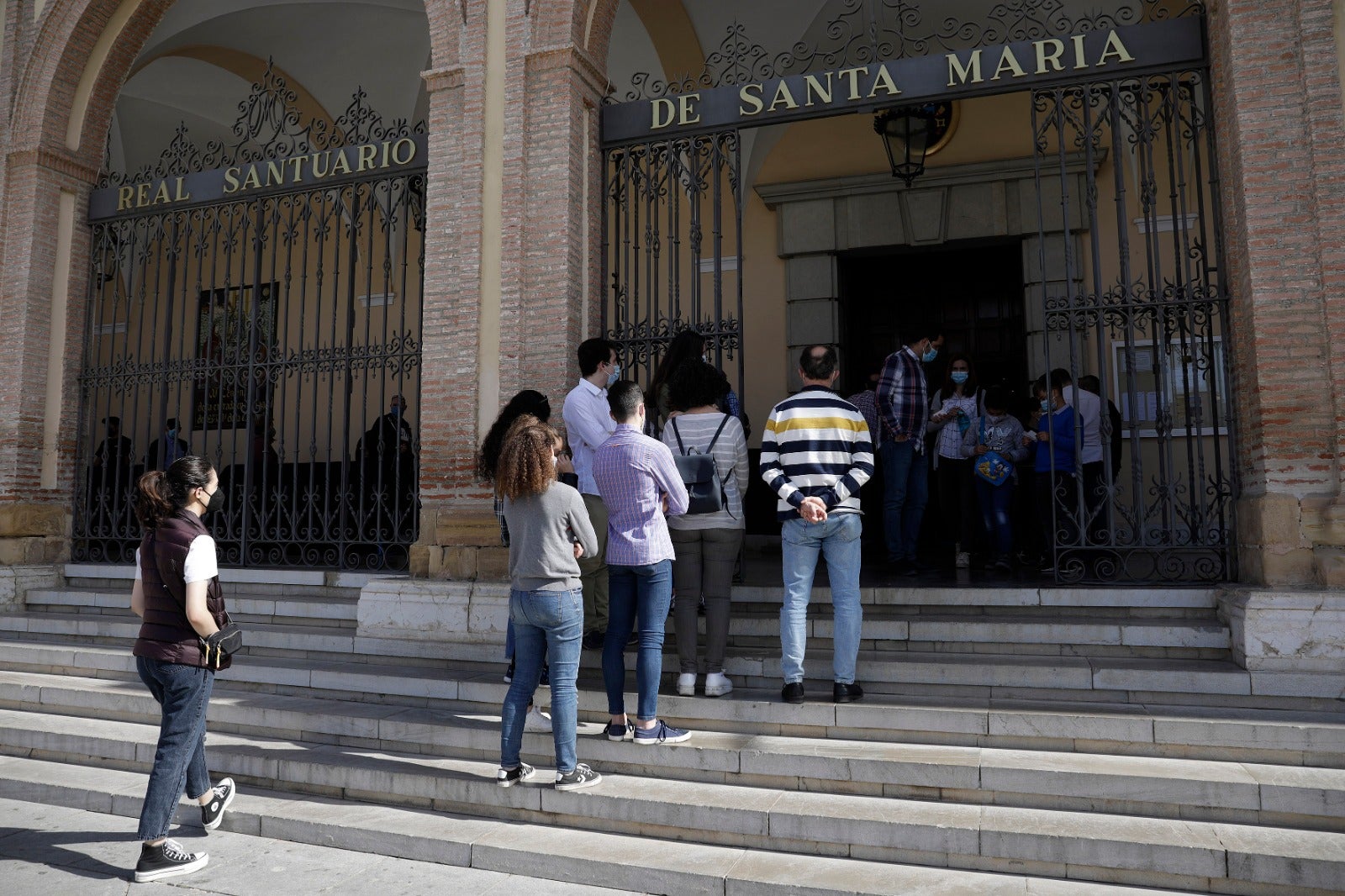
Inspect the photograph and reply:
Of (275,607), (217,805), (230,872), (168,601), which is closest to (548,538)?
(168,601)

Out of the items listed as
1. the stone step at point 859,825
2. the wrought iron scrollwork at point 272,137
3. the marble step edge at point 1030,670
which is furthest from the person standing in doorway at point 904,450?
the wrought iron scrollwork at point 272,137

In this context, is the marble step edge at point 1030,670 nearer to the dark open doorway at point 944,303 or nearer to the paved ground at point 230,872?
the paved ground at point 230,872

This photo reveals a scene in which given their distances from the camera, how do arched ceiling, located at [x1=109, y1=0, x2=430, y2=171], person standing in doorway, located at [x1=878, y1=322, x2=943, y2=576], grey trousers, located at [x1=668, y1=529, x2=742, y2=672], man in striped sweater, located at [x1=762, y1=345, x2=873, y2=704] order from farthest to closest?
arched ceiling, located at [x1=109, y1=0, x2=430, y2=171] < person standing in doorway, located at [x1=878, y1=322, x2=943, y2=576] < grey trousers, located at [x1=668, y1=529, x2=742, y2=672] < man in striped sweater, located at [x1=762, y1=345, x2=873, y2=704]

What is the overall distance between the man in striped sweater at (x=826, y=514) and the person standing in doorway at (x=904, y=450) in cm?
223

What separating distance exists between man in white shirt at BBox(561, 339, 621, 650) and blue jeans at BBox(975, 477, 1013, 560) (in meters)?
3.23

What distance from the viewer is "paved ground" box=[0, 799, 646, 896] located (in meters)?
3.65

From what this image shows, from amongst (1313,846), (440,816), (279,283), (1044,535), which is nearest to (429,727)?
(440,816)

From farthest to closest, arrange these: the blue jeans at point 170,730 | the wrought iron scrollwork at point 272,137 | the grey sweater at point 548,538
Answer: the wrought iron scrollwork at point 272,137 → the grey sweater at point 548,538 → the blue jeans at point 170,730

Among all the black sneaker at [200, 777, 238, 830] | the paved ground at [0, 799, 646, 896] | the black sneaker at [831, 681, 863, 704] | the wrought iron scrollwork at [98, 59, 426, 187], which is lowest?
the paved ground at [0, 799, 646, 896]

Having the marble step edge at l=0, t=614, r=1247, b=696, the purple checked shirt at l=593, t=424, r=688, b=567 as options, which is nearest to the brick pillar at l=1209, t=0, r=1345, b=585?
the marble step edge at l=0, t=614, r=1247, b=696

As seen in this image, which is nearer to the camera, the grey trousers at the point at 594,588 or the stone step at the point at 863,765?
the stone step at the point at 863,765

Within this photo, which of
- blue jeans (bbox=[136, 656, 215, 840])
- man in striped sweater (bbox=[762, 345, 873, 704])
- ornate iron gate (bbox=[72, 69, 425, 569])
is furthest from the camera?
ornate iron gate (bbox=[72, 69, 425, 569])

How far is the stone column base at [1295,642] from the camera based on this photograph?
15.1 ft

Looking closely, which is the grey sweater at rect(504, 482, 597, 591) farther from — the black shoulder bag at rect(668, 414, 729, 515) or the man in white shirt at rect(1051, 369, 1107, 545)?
the man in white shirt at rect(1051, 369, 1107, 545)
